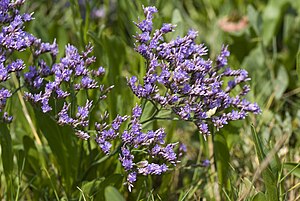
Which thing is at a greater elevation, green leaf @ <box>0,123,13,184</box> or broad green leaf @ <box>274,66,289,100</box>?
broad green leaf @ <box>274,66,289,100</box>

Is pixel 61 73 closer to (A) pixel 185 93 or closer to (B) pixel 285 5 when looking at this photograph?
(A) pixel 185 93

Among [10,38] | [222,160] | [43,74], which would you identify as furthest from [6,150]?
[222,160]

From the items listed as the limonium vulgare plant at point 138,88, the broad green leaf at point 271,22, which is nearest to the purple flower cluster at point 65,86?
the limonium vulgare plant at point 138,88

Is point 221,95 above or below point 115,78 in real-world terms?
below

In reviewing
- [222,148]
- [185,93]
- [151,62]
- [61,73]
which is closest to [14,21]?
[61,73]

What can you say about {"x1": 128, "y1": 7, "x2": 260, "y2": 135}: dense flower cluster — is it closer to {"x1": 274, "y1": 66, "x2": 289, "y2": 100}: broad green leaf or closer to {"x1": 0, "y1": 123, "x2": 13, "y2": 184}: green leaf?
{"x1": 0, "y1": 123, "x2": 13, "y2": 184}: green leaf

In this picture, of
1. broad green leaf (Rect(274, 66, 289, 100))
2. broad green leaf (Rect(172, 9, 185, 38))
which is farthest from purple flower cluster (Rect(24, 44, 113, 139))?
broad green leaf (Rect(274, 66, 289, 100))

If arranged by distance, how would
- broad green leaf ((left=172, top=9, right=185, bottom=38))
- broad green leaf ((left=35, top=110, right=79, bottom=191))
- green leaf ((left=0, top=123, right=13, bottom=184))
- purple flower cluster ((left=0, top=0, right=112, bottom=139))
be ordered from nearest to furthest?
purple flower cluster ((left=0, top=0, right=112, bottom=139)) < green leaf ((left=0, top=123, right=13, bottom=184)) < broad green leaf ((left=35, top=110, right=79, bottom=191)) < broad green leaf ((left=172, top=9, right=185, bottom=38))

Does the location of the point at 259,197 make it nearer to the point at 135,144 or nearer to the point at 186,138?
the point at 135,144
